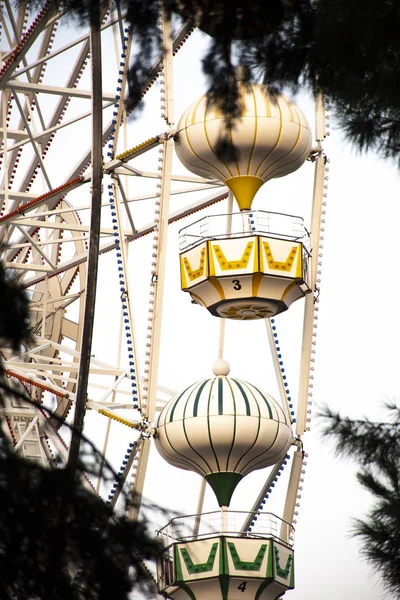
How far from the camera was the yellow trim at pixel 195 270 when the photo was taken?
21281mm

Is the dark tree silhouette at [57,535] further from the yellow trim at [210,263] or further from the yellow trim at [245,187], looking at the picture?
the yellow trim at [245,187]

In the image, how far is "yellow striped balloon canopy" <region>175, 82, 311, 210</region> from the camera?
21438 mm

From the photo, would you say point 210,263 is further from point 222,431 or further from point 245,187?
point 222,431

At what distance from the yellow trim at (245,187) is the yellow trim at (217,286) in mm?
1392

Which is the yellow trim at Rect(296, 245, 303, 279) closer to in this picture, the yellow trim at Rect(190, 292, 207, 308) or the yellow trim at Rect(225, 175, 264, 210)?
the yellow trim at Rect(225, 175, 264, 210)

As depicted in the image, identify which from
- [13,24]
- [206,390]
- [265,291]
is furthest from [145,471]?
[13,24]

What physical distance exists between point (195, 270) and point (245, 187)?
149 centimetres

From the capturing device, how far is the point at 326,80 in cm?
1028

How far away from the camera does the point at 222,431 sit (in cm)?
2050

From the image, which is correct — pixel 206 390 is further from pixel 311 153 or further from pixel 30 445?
pixel 30 445

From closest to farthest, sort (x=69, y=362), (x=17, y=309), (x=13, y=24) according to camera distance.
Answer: (x=17, y=309), (x=13, y=24), (x=69, y=362)

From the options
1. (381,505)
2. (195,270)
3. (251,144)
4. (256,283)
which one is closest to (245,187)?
(251,144)

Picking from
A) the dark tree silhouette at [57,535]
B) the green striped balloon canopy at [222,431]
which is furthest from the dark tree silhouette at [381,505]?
the green striped balloon canopy at [222,431]

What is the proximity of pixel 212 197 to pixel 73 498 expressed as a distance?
1606 centimetres
